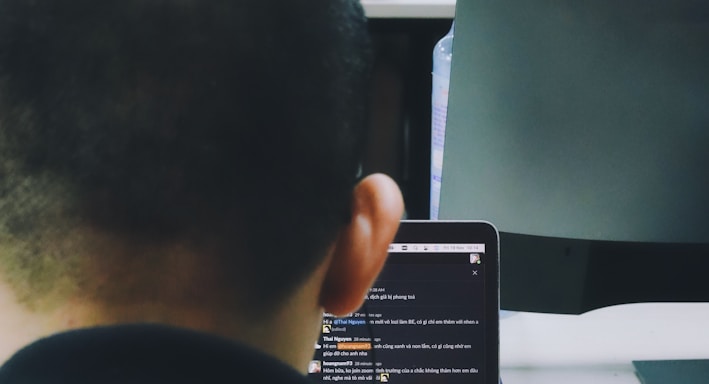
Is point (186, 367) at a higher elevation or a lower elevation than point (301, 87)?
lower

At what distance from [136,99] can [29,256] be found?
0.31 feet

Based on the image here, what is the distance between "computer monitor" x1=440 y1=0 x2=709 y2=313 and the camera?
77cm

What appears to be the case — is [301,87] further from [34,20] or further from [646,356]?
[646,356]

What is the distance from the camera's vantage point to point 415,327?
2.54 feet

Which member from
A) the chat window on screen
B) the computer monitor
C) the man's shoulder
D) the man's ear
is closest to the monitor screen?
the computer monitor

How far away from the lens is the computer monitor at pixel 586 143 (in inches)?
30.3

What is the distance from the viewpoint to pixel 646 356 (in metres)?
0.91

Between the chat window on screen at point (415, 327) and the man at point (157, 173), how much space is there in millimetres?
378

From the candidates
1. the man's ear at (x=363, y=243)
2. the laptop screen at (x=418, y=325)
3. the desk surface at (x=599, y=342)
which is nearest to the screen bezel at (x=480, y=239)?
the laptop screen at (x=418, y=325)

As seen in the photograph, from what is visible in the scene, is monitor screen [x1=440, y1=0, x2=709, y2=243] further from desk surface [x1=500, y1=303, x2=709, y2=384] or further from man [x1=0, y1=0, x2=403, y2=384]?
man [x1=0, y1=0, x2=403, y2=384]

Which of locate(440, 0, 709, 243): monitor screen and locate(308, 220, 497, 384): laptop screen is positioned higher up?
locate(440, 0, 709, 243): monitor screen

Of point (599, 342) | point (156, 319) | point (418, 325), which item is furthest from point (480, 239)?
point (156, 319)

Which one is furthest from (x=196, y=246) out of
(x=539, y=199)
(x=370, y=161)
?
(x=370, y=161)

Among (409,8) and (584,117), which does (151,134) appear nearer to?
(584,117)
